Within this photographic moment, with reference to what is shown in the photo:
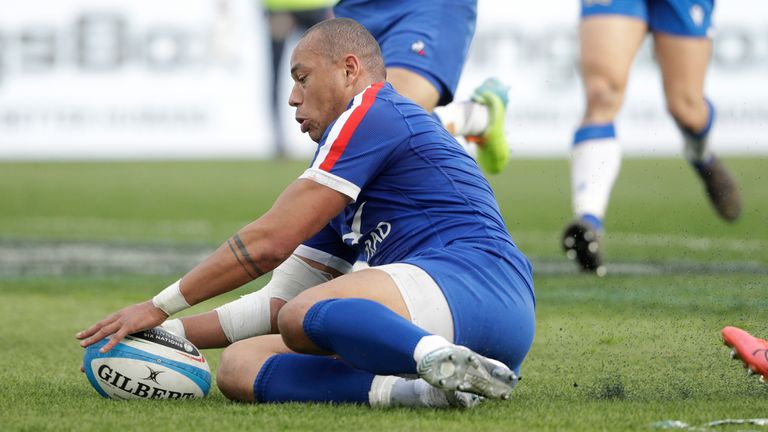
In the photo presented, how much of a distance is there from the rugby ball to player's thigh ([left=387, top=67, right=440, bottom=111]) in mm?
2055

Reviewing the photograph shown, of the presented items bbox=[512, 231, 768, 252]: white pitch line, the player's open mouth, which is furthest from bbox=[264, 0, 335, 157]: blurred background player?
the player's open mouth

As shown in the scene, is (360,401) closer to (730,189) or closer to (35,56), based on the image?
(730,189)

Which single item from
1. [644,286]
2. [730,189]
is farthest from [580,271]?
[730,189]

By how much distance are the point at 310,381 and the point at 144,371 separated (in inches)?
18.8

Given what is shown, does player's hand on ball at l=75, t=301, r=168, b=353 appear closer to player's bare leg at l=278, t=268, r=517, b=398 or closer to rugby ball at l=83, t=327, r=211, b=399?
rugby ball at l=83, t=327, r=211, b=399

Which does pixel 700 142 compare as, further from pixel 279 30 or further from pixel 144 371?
pixel 279 30

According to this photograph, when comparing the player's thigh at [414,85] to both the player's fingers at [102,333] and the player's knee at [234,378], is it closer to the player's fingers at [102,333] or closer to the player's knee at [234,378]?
the player's knee at [234,378]

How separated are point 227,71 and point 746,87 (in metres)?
6.48

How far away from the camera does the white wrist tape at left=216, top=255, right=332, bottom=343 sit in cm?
427

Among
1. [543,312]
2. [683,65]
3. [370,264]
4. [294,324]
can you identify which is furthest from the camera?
[683,65]

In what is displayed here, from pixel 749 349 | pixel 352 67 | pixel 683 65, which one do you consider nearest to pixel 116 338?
pixel 352 67

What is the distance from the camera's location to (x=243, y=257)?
3.61 m

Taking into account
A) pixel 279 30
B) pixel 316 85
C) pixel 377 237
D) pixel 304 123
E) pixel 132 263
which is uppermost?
pixel 316 85

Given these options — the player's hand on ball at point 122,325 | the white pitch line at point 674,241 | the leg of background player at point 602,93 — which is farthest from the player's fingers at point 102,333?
the white pitch line at point 674,241
